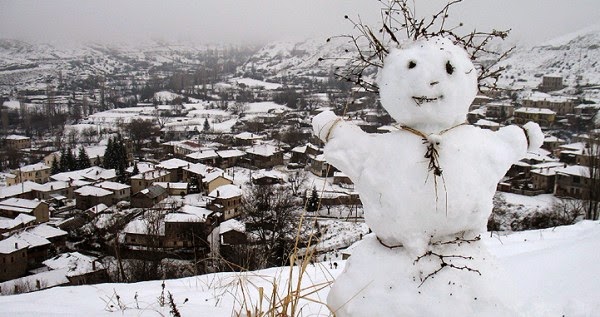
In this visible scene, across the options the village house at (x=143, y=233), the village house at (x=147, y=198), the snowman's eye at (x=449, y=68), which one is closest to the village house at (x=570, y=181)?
the village house at (x=143, y=233)

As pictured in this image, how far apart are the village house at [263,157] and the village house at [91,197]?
24.0ft

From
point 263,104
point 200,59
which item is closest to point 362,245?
point 263,104

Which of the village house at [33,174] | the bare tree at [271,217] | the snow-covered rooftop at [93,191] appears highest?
the bare tree at [271,217]

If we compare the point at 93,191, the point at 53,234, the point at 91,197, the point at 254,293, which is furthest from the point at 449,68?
the point at 93,191

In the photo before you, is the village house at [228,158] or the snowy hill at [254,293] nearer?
the snowy hill at [254,293]

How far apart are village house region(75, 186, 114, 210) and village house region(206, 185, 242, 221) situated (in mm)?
4634

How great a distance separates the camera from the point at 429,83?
134 centimetres

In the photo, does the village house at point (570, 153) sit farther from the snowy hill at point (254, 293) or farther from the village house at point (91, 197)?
the snowy hill at point (254, 293)

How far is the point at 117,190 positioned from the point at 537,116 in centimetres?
2282

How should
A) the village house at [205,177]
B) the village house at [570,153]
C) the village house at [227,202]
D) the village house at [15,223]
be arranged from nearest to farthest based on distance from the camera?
the village house at [15,223] < the village house at [227,202] < the village house at [205,177] < the village house at [570,153]

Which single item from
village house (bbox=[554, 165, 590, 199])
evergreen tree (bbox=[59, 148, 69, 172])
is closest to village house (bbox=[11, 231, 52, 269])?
evergreen tree (bbox=[59, 148, 69, 172])

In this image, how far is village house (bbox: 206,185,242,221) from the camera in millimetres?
15227

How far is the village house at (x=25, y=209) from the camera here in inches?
609

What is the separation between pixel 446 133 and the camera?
1.41 metres
